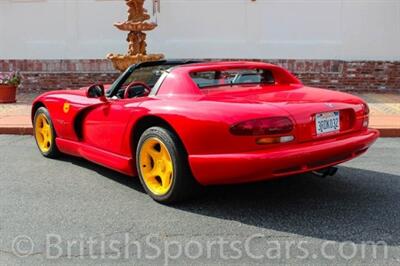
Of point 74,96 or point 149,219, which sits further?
point 74,96

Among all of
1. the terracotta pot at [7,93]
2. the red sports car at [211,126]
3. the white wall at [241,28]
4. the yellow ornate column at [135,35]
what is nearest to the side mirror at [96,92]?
the red sports car at [211,126]

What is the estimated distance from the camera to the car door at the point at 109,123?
4395mm

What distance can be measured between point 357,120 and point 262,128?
42.3 inches

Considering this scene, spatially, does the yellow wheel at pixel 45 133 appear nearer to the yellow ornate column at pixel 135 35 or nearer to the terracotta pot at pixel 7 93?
the yellow ornate column at pixel 135 35

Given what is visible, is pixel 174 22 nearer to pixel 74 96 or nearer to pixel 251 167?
pixel 74 96

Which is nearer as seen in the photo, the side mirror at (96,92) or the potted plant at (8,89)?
the side mirror at (96,92)

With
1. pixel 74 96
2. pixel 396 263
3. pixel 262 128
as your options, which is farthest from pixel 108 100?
pixel 396 263

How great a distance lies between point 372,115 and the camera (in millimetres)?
8461

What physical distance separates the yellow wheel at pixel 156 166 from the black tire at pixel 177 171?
0.05 metres

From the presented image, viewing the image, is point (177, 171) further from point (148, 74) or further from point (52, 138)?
point (52, 138)

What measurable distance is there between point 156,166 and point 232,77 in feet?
3.78

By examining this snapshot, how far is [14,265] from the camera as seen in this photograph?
121 inches

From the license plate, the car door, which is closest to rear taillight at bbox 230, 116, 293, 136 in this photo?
the license plate

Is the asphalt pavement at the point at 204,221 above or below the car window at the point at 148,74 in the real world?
below
